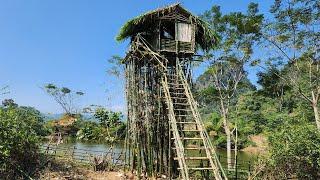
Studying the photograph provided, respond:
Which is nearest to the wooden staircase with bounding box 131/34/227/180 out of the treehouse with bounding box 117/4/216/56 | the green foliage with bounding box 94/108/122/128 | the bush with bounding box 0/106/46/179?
the treehouse with bounding box 117/4/216/56

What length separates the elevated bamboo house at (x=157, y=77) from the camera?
1476 cm

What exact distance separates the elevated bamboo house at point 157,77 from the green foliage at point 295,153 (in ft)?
8.99

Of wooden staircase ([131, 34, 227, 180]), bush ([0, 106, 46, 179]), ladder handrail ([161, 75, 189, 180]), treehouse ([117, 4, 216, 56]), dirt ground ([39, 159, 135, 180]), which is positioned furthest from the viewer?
treehouse ([117, 4, 216, 56])

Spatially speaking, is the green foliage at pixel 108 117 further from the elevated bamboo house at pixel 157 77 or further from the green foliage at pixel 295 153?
the green foliage at pixel 295 153

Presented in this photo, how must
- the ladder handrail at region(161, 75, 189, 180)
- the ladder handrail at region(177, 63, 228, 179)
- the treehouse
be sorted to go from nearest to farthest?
the ladder handrail at region(177, 63, 228, 179)
the ladder handrail at region(161, 75, 189, 180)
the treehouse

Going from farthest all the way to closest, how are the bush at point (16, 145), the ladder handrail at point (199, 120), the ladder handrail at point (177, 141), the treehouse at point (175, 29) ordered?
the treehouse at point (175, 29)
the bush at point (16, 145)
the ladder handrail at point (177, 141)
the ladder handrail at point (199, 120)

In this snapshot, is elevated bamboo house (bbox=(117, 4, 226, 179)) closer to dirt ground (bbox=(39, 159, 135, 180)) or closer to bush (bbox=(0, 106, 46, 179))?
dirt ground (bbox=(39, 159, 135, 180))

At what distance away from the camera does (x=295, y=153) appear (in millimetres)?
14102

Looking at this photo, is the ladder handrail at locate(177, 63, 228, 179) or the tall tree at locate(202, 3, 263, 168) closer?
the ladder handrail at locate(177, 63, 228, 179)

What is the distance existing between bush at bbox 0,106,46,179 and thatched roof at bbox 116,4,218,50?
215 inches

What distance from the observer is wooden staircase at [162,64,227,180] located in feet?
35.6

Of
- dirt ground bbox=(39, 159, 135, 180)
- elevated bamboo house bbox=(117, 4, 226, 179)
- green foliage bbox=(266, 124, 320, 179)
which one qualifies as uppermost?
elevated bamboo house bbox=(117, 4, 226, 179)

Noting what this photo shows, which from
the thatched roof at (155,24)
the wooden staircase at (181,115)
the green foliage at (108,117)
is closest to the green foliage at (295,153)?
the wooden staircase at (181,115)

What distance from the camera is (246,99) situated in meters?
52.7
